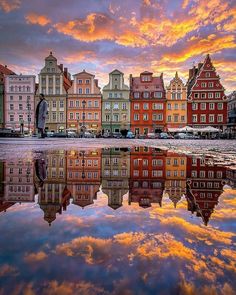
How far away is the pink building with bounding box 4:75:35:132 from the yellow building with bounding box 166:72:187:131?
30.8 m

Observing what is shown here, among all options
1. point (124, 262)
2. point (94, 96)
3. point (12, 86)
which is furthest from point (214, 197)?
point (12, 86)

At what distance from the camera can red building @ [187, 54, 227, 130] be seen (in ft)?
198

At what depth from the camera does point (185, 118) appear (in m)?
63.0

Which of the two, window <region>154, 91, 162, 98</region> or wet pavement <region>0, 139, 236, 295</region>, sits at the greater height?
window <region>154, 91, 162, 98</region>

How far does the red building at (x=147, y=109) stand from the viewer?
63.0 metres

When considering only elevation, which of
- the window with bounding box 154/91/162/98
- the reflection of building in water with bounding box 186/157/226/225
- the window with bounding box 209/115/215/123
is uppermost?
the window with bounding box 154/91/162/98

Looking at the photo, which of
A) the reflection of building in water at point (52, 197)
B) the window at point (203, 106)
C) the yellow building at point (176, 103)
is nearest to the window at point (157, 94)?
the yellow building at point (176, 103)

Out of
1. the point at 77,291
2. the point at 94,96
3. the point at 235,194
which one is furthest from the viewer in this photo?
the point at 94,96

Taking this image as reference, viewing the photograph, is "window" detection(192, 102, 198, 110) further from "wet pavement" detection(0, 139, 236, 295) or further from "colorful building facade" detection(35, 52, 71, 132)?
"wet pavement" detection(0, 139, 236, 295)

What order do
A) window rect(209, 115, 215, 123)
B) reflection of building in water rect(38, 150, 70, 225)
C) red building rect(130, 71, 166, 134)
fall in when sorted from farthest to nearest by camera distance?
1. red building rect(130, 71, 166, 134)
2. window rect(209, 115, 215, 123)
3. reflection of building in water rect(38, 150, 70, 225)

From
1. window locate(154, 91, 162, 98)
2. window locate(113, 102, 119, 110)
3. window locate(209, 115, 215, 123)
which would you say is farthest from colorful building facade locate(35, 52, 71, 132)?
window locate(209, 115, 215, 123)

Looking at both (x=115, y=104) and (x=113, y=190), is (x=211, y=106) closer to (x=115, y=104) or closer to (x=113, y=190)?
(x=115, y=104)

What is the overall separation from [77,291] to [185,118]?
6413 cm

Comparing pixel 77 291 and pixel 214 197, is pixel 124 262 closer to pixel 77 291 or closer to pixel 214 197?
pixel 77 291
